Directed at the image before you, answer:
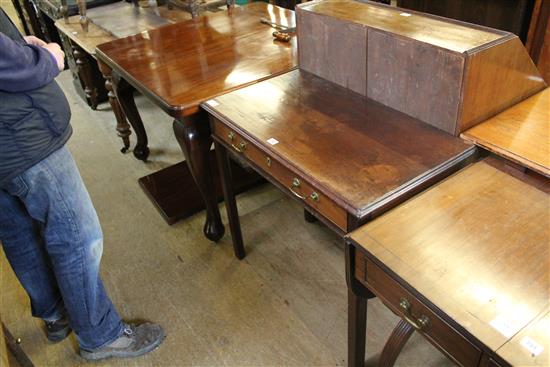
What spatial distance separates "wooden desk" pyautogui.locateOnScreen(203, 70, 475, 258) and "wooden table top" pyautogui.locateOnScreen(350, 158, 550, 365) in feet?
0.18

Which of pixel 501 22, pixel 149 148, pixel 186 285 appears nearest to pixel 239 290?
pixel 186 285

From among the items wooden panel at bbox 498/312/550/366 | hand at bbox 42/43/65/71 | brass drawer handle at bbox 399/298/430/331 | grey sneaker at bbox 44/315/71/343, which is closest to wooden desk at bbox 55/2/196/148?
hand at bbox 42/43/65/71

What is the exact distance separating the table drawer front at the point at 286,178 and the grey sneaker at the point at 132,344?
70 centimetres

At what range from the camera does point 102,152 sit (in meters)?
2.78

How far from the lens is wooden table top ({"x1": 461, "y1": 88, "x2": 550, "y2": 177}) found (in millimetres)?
1036

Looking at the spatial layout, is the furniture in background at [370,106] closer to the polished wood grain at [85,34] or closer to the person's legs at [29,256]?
the person's legs at [29,256]

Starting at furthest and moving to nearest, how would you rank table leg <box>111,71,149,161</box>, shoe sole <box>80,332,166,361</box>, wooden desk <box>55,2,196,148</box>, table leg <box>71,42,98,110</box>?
table leg <box>71,42,98,110</box> → wooden desk <box>55,2,196,148</box> → table leg <box>111,71,149,161</box> → shoe sole <box>80,332,166,361</box>

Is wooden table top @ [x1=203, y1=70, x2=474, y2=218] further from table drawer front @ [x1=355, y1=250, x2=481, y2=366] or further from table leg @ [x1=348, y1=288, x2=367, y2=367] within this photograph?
table leg @ [x1=348, y1=288, x2=367, y2=367]

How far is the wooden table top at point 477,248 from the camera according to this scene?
76 cm

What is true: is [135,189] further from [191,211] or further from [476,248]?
[476,248]

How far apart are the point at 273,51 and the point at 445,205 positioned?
1.03 meters

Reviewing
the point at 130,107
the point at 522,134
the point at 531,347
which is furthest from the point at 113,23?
the point at 531,347

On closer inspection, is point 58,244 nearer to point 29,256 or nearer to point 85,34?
point 29,256

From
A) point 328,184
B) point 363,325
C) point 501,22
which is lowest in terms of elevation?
point 363,325
